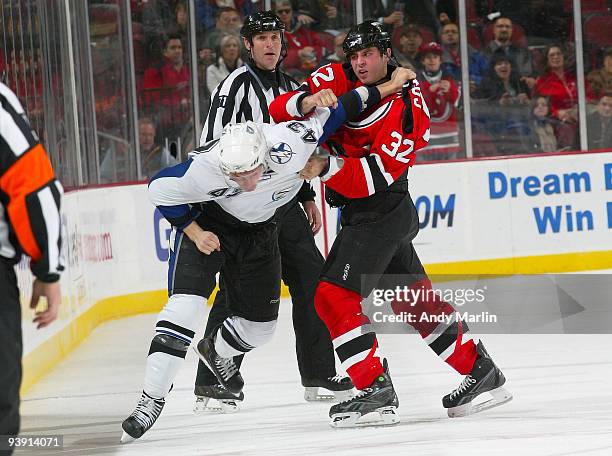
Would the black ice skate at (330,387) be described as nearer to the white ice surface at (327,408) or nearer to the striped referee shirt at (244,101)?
the white ice surface at (327,408)

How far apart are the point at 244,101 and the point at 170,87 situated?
13.3 feet

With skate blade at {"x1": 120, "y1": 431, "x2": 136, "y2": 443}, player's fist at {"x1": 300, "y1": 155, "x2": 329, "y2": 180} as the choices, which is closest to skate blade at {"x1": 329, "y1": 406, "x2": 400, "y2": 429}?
skate blade at {"x1": 120, "y1": 431, "x2": 136, "y2": 443}

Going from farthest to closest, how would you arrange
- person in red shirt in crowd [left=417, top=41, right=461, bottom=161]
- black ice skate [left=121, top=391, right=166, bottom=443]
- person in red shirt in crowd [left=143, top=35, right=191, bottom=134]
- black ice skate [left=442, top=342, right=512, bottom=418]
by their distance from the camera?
person in red shirt in crowd [left=417, top=41, right=461, bottom=161] → person in red shirt in crowd [left=143, top=35, right=191, bottom=134] → black ice skate [left=442, top=342, right=512, bottom=418] → black ice skate [left=121, top=391, right=166, bottom=443]

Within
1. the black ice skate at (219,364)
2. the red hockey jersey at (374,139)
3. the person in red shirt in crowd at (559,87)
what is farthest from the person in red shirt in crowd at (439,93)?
the red hockey jersey at (374,139)

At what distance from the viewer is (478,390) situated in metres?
3.95

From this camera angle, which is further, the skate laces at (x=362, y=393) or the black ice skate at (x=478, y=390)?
the black ice skate at (x=478, y=390)

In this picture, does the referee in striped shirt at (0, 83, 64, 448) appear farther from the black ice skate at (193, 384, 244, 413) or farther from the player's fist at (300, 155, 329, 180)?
the black ice skate at (193, 384, 244, 413)

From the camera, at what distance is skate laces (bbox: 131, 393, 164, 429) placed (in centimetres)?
368

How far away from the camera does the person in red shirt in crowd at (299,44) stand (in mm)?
8641

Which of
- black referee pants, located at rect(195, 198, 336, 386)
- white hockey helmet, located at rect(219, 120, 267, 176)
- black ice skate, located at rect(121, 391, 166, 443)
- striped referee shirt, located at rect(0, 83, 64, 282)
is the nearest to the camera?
striped referee shirt, located at rect(0, 83, 64, 282)

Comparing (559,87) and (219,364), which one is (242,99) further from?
(559,87)

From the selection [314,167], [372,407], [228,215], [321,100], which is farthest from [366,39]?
[372,407]

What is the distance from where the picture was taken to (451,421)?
12.9ft

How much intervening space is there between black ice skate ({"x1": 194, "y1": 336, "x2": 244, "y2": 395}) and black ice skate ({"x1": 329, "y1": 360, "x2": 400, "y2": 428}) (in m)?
0.53
